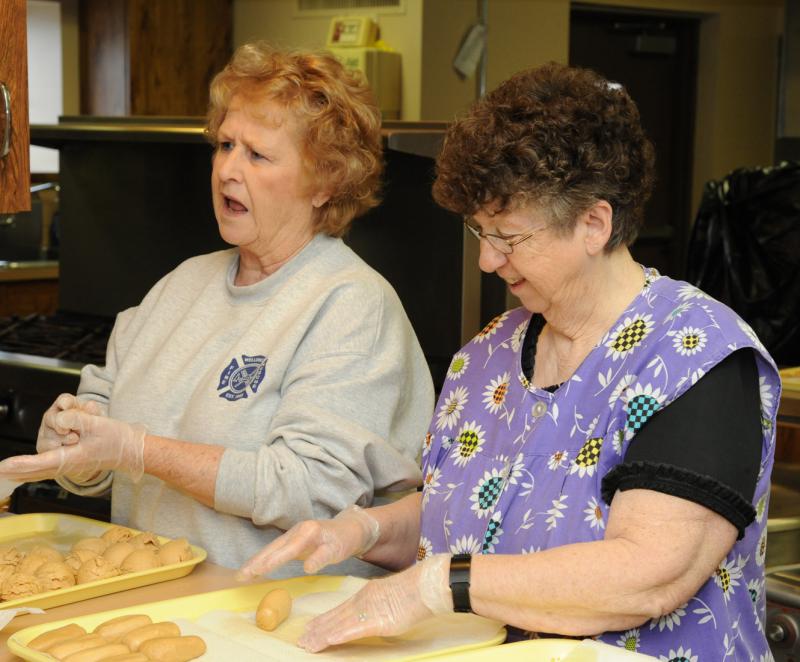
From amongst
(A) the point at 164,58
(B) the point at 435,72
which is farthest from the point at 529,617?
(A) the point at 164,58

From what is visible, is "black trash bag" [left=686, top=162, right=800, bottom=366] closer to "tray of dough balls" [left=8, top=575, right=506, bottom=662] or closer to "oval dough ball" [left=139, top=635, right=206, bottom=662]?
"tray of dough balls" [left=8, top=575, right=506, bottom=662]

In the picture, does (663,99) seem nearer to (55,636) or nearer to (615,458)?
(615,458)

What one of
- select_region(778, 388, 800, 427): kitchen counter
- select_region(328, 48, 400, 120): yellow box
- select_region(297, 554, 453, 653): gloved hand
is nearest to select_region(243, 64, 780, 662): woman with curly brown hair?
select_region(297, 554, 453, 653): gloved hand

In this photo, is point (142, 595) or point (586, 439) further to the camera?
point (142, 595)

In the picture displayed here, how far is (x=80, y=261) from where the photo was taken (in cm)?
363

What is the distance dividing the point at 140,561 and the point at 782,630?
1104 mm

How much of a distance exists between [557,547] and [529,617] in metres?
0.09

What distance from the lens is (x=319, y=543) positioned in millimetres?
1556

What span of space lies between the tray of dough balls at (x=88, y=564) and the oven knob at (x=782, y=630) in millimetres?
1003

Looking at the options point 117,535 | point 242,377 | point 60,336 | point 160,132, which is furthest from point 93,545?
point 60,336

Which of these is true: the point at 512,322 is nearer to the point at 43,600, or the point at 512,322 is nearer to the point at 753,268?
the point at 43,600

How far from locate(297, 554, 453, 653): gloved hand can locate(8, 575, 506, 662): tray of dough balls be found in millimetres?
28

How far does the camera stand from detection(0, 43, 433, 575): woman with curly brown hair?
1788mm

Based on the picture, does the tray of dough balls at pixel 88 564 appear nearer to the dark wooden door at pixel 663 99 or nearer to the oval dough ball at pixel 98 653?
the oval dough ball at pixel 98 653
